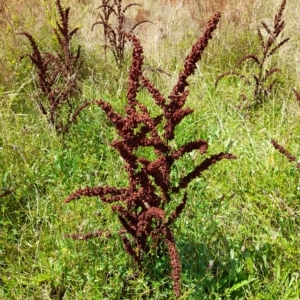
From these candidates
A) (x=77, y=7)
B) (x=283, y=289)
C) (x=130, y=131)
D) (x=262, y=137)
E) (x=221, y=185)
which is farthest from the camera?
(x=77, y=7)

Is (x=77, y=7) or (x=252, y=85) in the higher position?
(x=77, y=7)

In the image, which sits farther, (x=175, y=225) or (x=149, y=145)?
(x=175, y=225)

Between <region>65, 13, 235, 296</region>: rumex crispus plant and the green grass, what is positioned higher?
<region>65, 13, 235, 296</region>: rumex crispus plant

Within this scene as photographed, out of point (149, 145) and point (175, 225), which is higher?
point (149, 145)

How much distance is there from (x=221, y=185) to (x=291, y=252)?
750mm

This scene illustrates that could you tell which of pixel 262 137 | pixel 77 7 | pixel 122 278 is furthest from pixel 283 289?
pixel 77 7

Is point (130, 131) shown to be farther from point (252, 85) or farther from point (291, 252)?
point (252, 85)

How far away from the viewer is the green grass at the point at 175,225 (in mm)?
1937

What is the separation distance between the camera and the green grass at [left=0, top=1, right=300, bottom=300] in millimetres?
1937

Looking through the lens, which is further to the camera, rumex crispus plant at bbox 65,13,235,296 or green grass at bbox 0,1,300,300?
green grass at bbox 0,1,300,300

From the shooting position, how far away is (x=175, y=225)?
7.39ft

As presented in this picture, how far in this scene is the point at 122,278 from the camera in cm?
195

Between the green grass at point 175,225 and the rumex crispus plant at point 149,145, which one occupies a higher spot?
the rumex crispus plant at point 149,145

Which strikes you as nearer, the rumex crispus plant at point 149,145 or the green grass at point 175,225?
the rumex crispus plant at point 149,145
